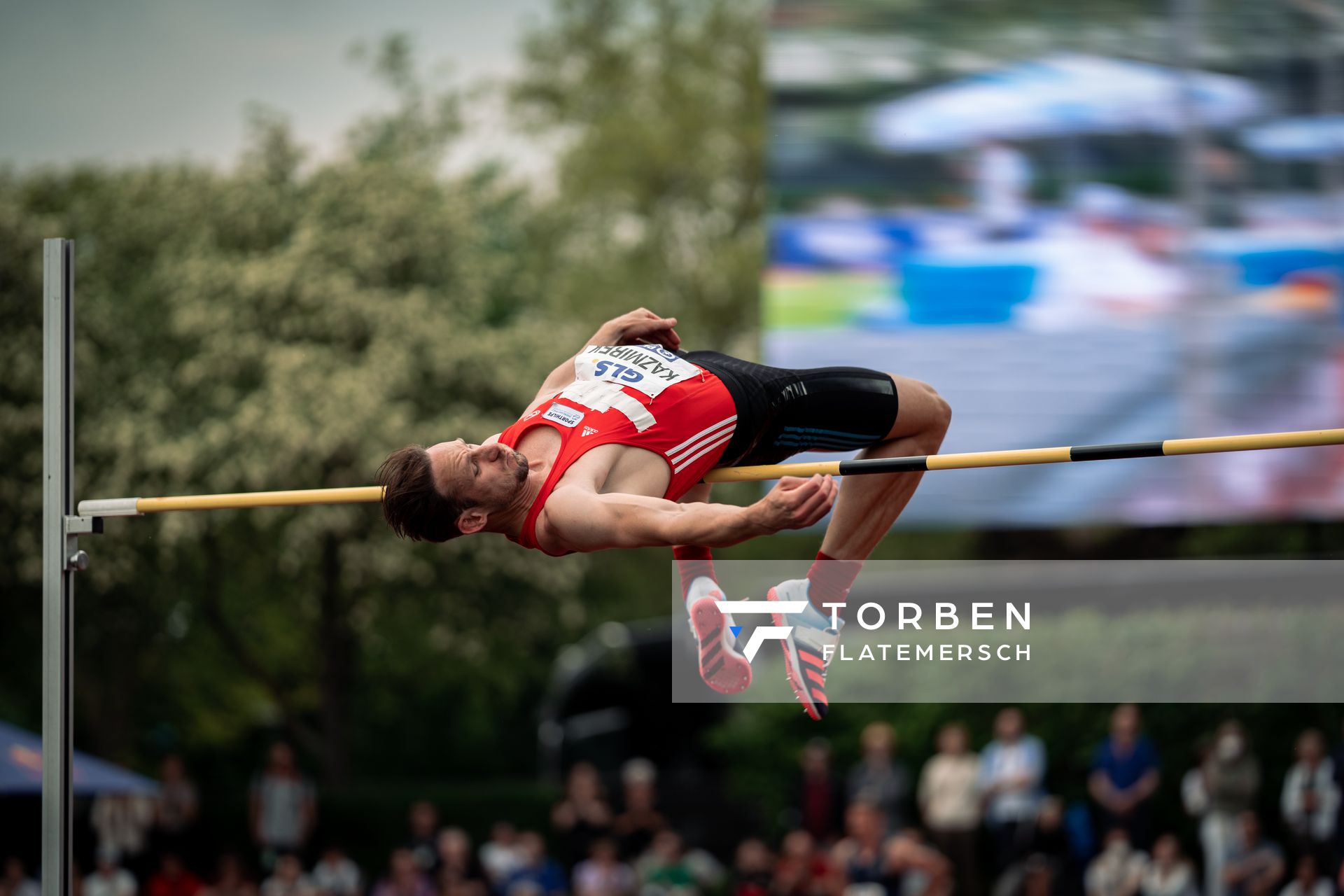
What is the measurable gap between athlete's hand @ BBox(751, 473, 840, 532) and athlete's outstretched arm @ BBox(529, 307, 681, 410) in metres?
1.18

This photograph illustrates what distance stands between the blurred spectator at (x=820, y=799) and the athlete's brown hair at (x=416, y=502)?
6968 mm

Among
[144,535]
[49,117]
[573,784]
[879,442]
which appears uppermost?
[49,117]

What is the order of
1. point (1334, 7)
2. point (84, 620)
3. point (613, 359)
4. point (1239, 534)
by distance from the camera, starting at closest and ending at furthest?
point (613, 359), point (1334, 7), point (84, 620), point (1239, 534)

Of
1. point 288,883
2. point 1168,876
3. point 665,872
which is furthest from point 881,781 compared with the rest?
point 288,883

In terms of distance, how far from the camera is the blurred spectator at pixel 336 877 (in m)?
11.6

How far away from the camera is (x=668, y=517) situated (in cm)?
400

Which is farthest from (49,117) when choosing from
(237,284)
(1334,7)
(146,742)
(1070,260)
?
(1334,7)

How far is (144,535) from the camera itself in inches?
561

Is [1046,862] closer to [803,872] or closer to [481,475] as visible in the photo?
[803,872]

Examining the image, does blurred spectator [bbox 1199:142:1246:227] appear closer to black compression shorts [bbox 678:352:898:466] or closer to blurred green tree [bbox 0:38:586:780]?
blurred green tree [bbox 0:38:586:780]

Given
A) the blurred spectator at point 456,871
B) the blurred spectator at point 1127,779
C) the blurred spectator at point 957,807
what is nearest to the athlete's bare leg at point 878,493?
the blurred spectator at point 1127,779

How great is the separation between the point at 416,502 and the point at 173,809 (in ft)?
30.7

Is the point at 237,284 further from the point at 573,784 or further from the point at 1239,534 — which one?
the point at 1239,534

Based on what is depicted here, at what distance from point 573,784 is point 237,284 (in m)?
5.63
